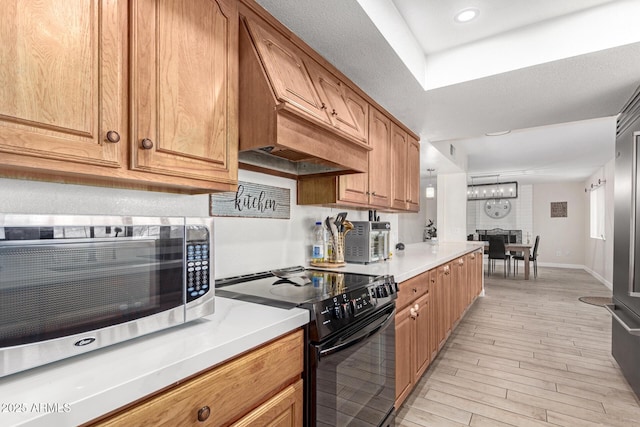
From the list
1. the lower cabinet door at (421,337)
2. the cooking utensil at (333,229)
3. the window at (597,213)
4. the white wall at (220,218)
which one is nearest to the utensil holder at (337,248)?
the cooking utensil at (333,229)

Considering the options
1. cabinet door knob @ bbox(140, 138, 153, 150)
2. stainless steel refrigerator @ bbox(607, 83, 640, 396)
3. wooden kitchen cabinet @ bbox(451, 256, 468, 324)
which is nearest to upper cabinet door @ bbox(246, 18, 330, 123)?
cabinet door knob @ bbox(140, 138, 153, 150)

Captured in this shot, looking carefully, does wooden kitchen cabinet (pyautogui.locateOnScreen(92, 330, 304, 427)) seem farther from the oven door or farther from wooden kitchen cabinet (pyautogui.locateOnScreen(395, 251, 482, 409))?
wooden kitchen cabinet (pyautogui.locateOnScreen(395, 251, 482, 409))

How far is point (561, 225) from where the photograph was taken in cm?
884

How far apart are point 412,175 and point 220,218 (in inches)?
82.3

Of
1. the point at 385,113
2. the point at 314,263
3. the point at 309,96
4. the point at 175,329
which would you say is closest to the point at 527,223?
the point at 385,113

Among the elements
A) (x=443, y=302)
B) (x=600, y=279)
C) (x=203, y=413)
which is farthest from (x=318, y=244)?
(x=600, y=279)

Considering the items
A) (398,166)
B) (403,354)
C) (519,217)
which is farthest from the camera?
(519,217)

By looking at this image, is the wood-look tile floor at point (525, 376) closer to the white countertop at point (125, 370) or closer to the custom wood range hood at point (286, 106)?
the white countertop at point (125, 370)

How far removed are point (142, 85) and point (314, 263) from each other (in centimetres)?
155

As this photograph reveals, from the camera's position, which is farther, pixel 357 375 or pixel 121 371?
pixel 357 375

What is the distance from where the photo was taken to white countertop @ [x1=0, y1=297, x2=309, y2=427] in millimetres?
604

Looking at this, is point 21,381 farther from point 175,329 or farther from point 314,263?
point 314,263

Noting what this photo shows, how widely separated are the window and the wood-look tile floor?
11.6ft

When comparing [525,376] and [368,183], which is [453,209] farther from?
[368,183]
